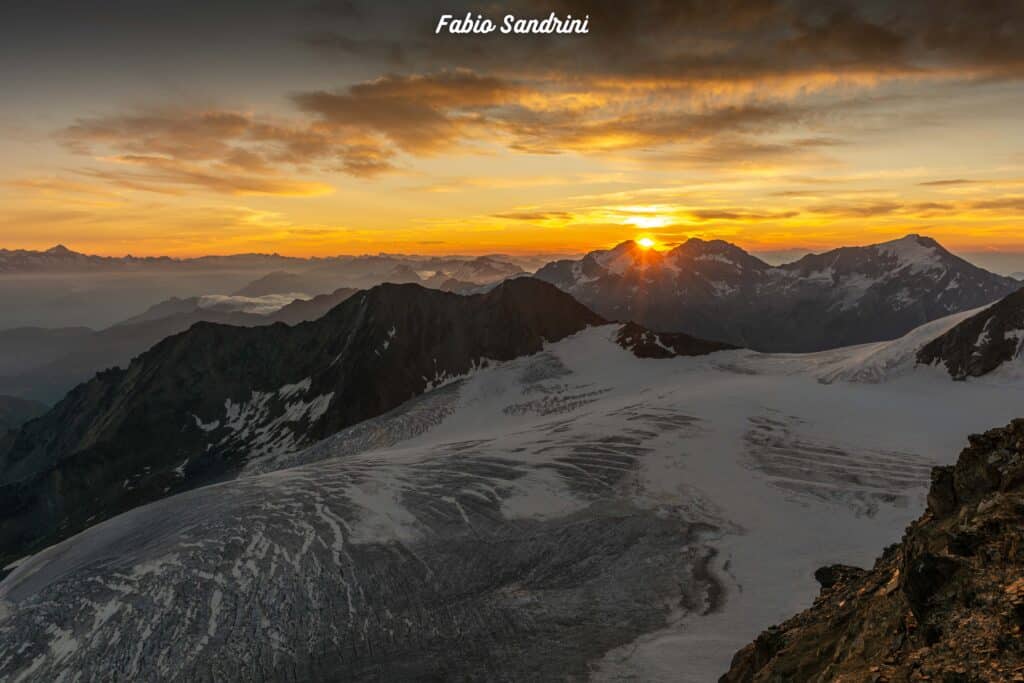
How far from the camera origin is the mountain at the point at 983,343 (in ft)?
393

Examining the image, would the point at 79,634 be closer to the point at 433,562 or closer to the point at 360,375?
the point at 433,562

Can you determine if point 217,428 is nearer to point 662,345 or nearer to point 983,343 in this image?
point 662,345

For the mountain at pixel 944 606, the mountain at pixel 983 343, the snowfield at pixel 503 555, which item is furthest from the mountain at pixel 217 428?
the mountain at pixel 944 606

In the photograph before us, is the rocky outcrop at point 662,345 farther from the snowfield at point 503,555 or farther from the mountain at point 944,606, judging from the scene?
the mountain at point 944,606

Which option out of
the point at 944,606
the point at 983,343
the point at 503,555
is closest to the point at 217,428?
the point at 503,555

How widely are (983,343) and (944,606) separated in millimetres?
142019

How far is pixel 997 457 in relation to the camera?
2089 cm

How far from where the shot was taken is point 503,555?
189ft

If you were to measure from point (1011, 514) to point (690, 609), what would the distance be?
34079 mm

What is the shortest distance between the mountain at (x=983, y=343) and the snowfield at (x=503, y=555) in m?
22.8

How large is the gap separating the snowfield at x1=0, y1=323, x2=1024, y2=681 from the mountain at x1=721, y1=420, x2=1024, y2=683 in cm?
1723

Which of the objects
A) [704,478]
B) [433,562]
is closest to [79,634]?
[433,562]

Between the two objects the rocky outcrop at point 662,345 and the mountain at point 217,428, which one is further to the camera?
the rocky outcrop at point 662,345

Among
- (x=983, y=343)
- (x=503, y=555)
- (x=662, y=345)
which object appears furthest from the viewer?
(x=662, y=345)
